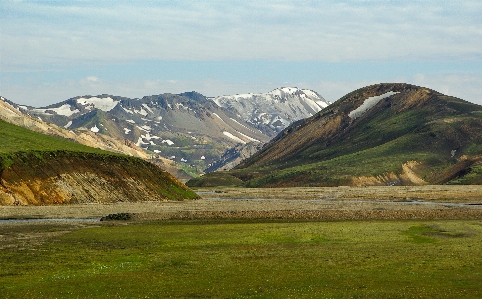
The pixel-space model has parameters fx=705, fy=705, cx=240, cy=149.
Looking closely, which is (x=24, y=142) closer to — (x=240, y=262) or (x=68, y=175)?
(x=68, y=175)

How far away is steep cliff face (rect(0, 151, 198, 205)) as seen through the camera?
11656 centimetres

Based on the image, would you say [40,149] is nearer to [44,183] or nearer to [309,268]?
[44,183]

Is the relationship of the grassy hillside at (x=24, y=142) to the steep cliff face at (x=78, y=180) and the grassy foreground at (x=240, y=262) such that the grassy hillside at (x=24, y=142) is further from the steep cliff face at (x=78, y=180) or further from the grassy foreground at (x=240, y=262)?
the grassy foreground at (x=240, y=262)


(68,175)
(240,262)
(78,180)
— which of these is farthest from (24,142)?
(240,262)

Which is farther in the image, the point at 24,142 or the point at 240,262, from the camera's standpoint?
the point at 24,142

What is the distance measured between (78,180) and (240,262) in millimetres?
81501

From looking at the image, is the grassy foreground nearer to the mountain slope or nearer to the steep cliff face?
the steep cliff face

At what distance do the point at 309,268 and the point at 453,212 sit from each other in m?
59.6

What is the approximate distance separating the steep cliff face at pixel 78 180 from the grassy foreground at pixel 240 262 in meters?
41.7

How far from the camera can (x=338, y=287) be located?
135 ft

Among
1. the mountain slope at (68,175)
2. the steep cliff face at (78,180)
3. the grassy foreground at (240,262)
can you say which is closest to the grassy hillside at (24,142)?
the mountain slope at (68,175)

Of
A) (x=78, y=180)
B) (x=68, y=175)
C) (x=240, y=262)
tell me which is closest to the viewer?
(x=240, y=262)

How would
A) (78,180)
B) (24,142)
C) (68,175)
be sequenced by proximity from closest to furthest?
(68,175) → (78,180) → (24,142)

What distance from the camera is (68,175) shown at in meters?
126
